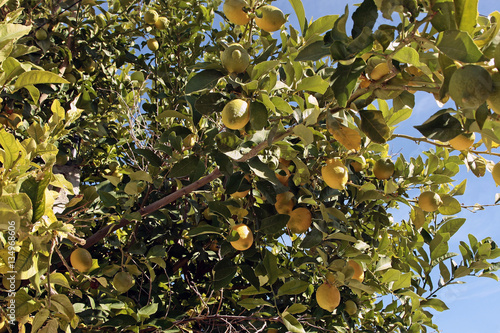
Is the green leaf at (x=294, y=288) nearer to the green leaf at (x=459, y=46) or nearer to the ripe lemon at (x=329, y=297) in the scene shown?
the ripe lemon at (x=329, y=297)

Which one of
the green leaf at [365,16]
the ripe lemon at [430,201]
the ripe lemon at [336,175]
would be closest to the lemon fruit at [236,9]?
the green leaf at [365,16]

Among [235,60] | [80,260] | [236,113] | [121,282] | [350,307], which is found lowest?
[350,307]

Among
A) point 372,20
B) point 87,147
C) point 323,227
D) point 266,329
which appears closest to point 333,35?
point 372,20

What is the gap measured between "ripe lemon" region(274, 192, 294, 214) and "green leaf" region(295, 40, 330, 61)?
71 centimetres

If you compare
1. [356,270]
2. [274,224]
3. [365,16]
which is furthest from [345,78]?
[356,270]

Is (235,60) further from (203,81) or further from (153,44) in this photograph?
(153,44)

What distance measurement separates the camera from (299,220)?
5.13ft

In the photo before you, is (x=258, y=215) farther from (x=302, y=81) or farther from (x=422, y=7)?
(x=422, y=7)

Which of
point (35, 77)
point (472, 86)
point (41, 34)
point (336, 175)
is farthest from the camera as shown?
point (41, 34)

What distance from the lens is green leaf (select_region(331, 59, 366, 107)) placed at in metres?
0.86

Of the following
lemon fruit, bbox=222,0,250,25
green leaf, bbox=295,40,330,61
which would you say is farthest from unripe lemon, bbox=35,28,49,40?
green leaf, bbox=295,40,330,61

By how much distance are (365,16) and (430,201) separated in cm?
99

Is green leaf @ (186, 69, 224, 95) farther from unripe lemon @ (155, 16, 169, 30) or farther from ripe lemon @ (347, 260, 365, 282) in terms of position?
unripe lemon @ (155, 16, 169, 30)

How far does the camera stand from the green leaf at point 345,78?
0.86m
